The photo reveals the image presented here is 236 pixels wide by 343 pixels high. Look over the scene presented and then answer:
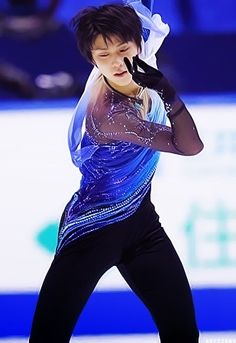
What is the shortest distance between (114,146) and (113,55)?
0.26 m

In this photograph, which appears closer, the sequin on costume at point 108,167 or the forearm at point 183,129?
the forearm at point 183,129

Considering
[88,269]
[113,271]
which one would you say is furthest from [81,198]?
[113,271]

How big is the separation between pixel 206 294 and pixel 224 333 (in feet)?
0.61

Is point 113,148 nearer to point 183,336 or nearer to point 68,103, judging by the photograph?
point 183,336

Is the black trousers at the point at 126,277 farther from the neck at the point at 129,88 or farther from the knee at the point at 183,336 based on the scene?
the neck at the point at 129,88

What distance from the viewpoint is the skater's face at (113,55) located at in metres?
2.84

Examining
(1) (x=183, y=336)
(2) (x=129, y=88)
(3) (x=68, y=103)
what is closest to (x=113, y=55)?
(2) (x=129, y=88)

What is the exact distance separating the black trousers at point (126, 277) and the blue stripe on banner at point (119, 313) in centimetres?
120

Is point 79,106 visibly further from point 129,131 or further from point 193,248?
point 193,248

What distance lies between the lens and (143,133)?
9.39 ft

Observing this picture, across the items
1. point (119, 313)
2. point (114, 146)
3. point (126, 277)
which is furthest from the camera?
point (119, 313)

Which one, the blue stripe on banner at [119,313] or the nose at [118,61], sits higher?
the nose at [118,61]

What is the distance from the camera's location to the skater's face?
2.84 meters

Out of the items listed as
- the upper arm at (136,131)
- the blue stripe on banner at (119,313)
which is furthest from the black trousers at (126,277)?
the blue stripe on banner at (119,313)
